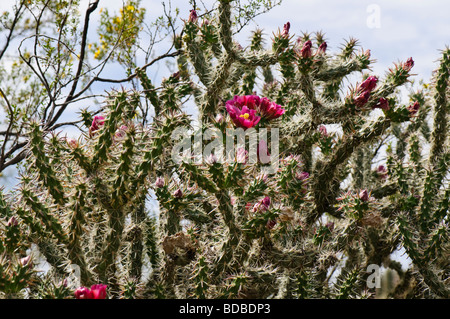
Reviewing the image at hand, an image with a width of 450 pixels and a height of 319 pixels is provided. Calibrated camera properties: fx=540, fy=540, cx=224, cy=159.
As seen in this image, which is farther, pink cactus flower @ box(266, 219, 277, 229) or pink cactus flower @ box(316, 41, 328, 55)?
pink cactus flower @ box(316, 41, 328, 55)

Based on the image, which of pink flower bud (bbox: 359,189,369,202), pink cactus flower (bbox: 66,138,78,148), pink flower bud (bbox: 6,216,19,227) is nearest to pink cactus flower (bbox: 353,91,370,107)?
pink flower bud (bbox: 359,189,369,202)

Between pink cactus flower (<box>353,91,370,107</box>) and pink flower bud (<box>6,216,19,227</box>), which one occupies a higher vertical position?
pink cactus flower (<box>353,91,370,107</box>)

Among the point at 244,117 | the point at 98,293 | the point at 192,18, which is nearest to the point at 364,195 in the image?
the point at 244,117

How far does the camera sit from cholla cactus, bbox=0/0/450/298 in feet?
9.82

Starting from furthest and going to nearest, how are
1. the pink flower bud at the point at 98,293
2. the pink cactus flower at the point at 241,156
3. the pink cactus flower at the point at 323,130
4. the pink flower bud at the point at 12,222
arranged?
the pink cactus flower at the point at 323,130, the pink flower bud at the point at 12,222, the pink cactus flower at the point at 241,156, the pink flower bud at the point at 98,293

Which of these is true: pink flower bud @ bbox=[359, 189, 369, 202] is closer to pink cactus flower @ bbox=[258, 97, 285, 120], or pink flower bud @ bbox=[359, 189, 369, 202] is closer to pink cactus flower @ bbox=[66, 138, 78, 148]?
pink cactus flower @ bbox=[258, 97, 285, 120]

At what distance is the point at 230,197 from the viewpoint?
3.00 meters

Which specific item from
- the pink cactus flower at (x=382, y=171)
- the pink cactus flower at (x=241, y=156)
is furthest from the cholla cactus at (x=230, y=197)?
the pink cactus flower at (x=382, y=171)

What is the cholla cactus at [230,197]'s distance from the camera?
2.99 meters

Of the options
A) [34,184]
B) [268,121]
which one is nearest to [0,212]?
[34,184]

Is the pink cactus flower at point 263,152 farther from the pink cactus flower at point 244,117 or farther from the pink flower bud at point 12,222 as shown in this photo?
the pink flower bud at point 12,222

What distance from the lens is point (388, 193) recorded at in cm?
511

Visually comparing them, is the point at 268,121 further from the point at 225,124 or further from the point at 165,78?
the point at 165,78
